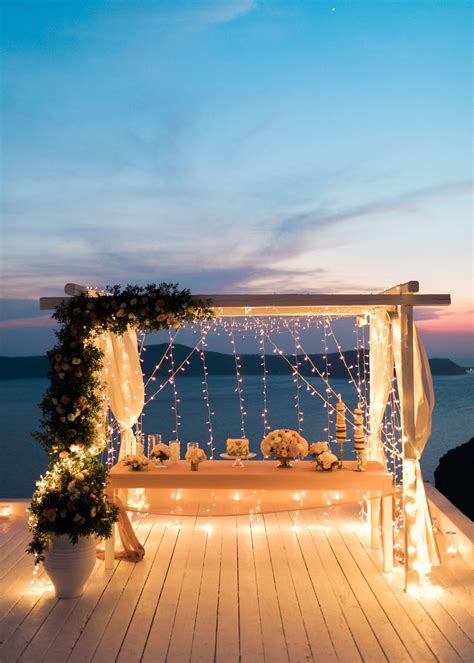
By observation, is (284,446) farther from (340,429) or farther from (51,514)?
(51,514)

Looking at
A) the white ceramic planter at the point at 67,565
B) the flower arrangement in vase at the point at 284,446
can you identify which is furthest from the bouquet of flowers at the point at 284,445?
the white ceramic planter at the point at 67,565

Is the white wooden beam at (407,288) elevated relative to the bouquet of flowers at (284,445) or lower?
elevated

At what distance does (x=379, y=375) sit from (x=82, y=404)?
261cm

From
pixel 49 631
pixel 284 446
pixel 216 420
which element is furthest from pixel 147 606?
pixel 216 420

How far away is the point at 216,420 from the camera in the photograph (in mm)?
29281

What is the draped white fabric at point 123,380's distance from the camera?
5.35m

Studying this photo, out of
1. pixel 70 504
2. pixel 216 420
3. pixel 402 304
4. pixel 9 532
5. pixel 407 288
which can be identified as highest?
pixel 407 288

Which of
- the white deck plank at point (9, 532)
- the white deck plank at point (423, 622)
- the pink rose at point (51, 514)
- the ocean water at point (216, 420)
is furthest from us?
the ocean water at point (216, 420)

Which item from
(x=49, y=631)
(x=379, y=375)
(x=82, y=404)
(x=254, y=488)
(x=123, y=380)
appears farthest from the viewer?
(x=379, y=375)

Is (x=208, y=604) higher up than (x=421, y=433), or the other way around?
(x=421, y=433)

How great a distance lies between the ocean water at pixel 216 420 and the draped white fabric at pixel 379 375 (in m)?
17.2

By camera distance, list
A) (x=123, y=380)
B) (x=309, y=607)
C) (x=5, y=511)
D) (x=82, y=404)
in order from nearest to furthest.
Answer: (x=309, y=607) → (x=82, y=404) → (x=123, y=380) → (x=5, y=511)

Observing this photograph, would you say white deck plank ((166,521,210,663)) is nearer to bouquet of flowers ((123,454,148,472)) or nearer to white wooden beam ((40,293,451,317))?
bouquet of flowers ((123,454,148,472))

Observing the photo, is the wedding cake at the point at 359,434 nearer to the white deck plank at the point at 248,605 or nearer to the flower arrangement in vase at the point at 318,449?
the flower arrangement in vase at the point at 318,449
